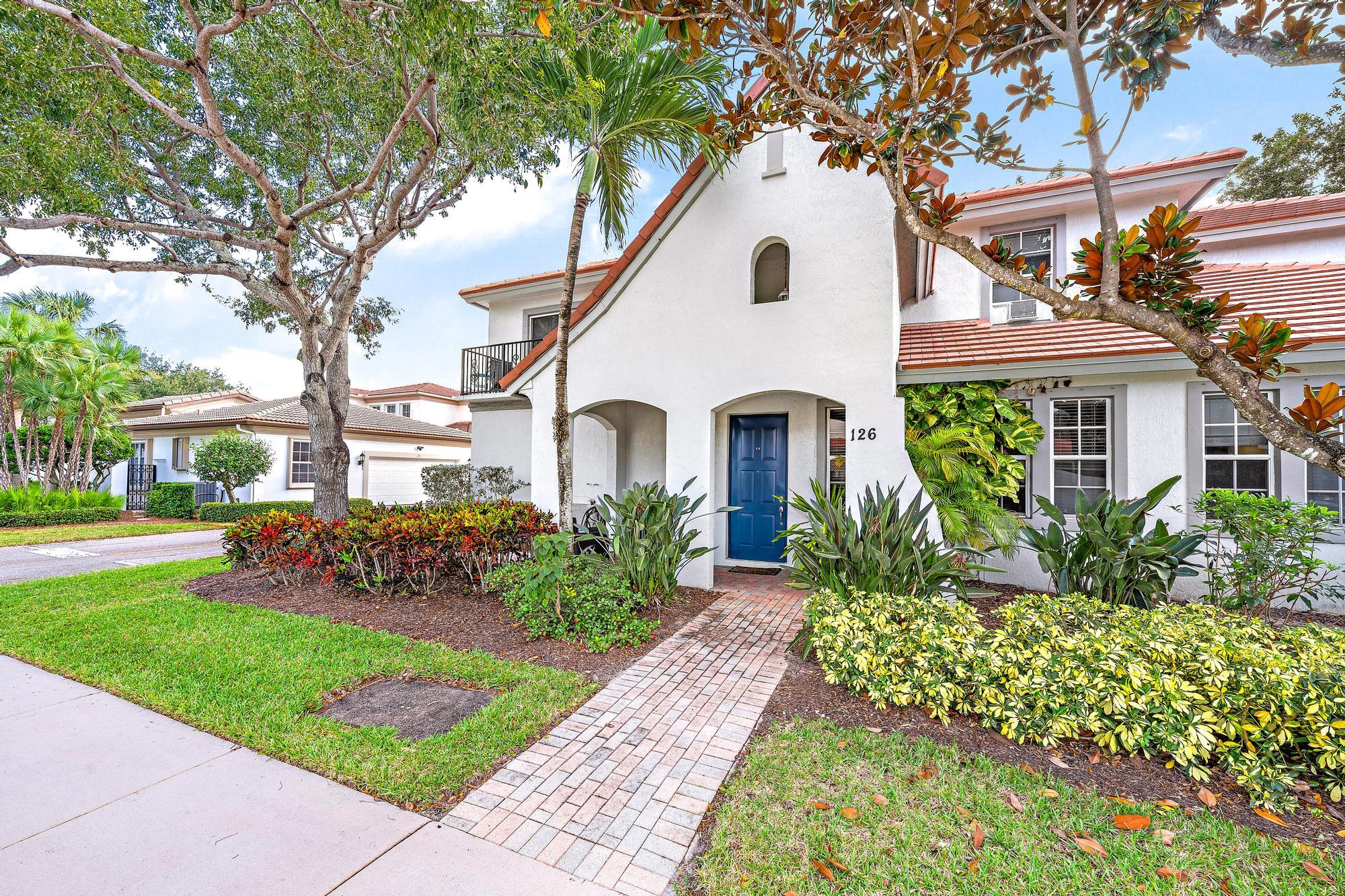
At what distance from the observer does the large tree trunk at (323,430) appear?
32.7 ft

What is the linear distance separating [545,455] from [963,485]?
5.79m

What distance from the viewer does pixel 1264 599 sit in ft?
17.5

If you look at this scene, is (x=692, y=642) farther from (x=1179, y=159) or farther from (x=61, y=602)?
(x=1179, y=159)

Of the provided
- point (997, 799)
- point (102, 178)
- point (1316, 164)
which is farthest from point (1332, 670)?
point (1316, 164)

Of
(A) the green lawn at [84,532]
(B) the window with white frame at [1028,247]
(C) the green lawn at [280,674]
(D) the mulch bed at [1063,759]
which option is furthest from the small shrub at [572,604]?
(A) the green lawn at [84,532]

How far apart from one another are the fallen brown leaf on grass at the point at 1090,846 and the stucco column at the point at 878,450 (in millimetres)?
4019

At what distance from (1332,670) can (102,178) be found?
636 inches

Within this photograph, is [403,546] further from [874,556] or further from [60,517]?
[60,517]

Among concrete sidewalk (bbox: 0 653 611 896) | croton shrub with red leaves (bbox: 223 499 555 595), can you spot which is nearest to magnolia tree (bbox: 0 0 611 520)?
croton shrub with red leaves (bbox: 223 499 555 595)

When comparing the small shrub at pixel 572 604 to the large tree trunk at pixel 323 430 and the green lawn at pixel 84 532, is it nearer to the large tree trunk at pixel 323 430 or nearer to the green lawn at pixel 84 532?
the large tree trunk at pixel 323 430

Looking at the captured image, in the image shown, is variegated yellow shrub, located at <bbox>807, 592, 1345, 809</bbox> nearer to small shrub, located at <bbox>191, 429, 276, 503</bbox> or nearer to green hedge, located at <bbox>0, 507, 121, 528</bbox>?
small shrub, located at <bbox>191, 429, 276, 503</bbox>

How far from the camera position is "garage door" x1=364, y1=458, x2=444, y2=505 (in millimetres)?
21172

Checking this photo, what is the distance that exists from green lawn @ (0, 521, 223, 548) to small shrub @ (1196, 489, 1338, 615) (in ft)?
70.7

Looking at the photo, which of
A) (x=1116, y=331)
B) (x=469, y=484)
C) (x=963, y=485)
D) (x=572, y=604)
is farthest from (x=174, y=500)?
(x=1116, y=331)
